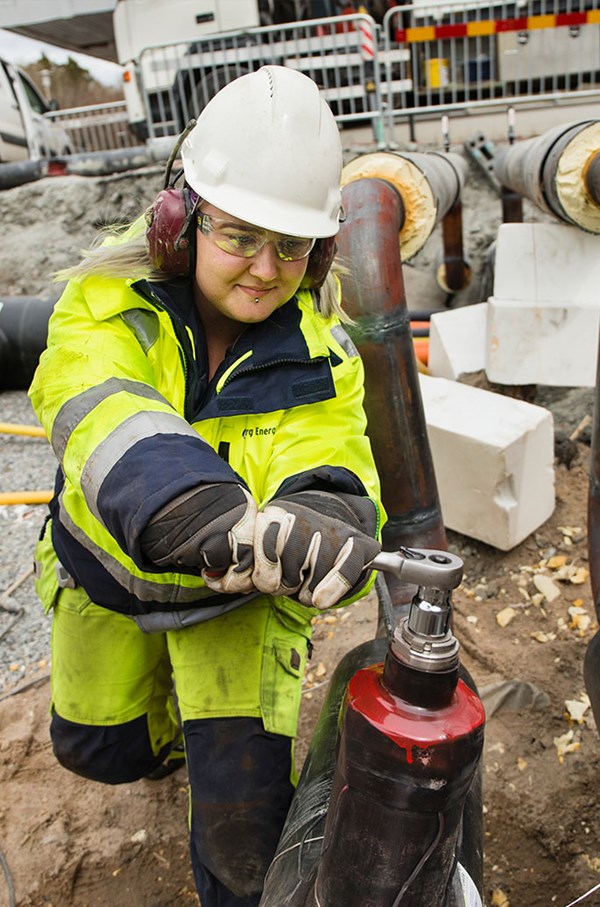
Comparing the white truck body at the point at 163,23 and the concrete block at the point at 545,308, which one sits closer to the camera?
the concrete block at the point at 545,308

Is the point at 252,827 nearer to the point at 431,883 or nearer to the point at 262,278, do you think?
the point at 431,883

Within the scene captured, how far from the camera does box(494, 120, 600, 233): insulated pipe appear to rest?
364cm

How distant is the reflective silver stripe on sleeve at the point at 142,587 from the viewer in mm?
1806

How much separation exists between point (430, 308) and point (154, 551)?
6368 millimetres

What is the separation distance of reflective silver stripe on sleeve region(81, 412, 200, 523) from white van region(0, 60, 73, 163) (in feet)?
31.1

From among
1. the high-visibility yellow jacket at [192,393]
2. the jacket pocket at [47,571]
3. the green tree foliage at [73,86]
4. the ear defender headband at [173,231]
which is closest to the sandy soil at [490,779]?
the jacket pocket at [47,571]

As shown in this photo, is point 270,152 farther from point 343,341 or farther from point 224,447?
point 224,447

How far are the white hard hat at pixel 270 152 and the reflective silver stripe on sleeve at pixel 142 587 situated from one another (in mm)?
868

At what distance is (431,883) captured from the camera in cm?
131

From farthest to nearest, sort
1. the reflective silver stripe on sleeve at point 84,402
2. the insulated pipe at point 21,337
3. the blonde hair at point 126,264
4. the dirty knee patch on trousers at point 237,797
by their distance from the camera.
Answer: the insulated pipe at point 21,337 → the dirty knee patch on trousers at point 237,797 → the blonde hair at point 126,264 → the reflective silver stripe on sleeve at point 84,402

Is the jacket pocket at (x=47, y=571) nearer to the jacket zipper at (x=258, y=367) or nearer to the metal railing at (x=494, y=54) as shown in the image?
the jacket zipper at (x=258, y=367)

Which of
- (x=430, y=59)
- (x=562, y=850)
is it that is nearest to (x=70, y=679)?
(x=562, y=850)

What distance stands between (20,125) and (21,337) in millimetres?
5941

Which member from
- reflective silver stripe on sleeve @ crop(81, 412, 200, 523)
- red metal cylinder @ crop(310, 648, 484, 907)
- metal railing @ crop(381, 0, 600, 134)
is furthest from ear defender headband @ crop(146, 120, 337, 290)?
metal railing @ crop(381, 0, 600, 134)
